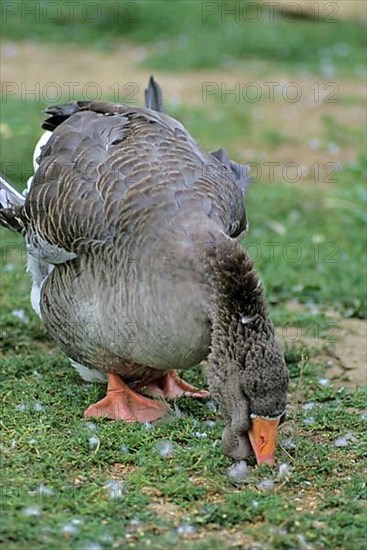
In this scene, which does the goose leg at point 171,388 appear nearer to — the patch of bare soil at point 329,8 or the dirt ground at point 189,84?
the dirt ground at point 189,84

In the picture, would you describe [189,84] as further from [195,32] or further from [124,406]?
[124,406]

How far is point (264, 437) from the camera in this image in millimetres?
5352

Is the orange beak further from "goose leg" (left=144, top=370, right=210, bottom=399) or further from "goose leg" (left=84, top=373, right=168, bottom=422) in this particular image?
"goose leg" (left=144, top=370, right=210, bottom=399)

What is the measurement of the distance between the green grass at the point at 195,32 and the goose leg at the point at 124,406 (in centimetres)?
976

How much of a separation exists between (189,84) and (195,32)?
9.33 ft

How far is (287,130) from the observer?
41.9ft

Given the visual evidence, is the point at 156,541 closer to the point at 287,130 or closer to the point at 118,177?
the point at 118,177

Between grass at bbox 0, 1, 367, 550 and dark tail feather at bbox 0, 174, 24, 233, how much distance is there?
903 millimetres

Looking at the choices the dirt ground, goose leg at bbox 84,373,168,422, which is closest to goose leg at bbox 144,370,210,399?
goose leg at bbox 84,373,168,422

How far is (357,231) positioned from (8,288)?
11.1ft

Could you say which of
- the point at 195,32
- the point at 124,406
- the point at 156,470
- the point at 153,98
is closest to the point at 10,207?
the point at 153,98

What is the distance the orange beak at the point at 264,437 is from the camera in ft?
17.5

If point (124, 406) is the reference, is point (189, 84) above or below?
below

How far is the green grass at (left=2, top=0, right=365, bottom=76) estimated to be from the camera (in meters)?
16.0
